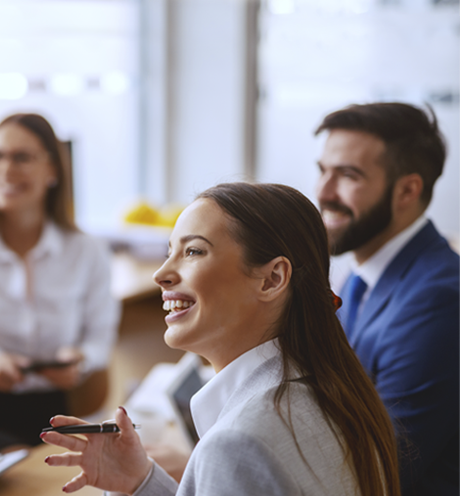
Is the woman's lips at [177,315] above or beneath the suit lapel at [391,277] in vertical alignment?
above

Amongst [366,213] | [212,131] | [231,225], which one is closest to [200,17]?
[212,131]

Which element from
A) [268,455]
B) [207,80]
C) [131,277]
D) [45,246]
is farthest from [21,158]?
[207,80]

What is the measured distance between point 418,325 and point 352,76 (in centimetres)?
244

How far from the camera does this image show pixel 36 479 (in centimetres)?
116

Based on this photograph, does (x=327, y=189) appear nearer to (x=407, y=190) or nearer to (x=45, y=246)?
(x=407, y=190)

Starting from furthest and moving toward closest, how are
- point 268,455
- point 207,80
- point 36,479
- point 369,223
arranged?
point 207,80 → point 369,223 → point 36,479 → point 268,455

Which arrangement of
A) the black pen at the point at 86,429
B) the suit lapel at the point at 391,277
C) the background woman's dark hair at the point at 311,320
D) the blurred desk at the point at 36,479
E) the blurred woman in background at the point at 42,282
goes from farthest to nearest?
1. the blurred woman in background at the point at 42,282
2. the suit lapel at the point at 391,277
3. the blurred desk at the point at 36,479
4. the black pen at the point at 86,429
5. the background woman's dark hair at the point at 311,320

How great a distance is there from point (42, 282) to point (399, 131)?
1289 millimetres

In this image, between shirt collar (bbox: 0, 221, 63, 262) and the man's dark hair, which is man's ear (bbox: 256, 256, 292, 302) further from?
shirt collar (bbox: 0, 221, 63, 262)

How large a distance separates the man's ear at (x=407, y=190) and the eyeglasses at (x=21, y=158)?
1220 millimetres

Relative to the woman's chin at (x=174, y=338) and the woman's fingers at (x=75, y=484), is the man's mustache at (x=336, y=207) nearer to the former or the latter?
the woman's chin at (x=174, y=338)

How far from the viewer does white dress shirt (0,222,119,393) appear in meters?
1.96

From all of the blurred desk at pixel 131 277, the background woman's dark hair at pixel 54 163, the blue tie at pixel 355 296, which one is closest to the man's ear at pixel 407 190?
the blue tie at pixel 355 296

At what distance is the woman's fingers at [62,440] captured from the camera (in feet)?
2.83
